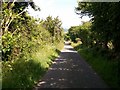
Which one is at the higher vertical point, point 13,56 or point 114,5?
point 114,5

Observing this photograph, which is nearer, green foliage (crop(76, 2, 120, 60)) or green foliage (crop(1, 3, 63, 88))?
green foliage (crop(1, 3, 63, 88))

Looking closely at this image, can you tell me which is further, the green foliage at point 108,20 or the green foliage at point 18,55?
the green foliage at point 108,20

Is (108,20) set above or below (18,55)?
above

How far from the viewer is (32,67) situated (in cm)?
1491

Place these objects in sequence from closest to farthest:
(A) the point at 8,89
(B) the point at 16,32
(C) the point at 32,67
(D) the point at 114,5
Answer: (A) the point at 8,89
(D) the point at 114,5
(C) the point at 32,67
(B) the point at 16,32

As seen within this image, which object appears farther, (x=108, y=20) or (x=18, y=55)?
(x=18, y=55)

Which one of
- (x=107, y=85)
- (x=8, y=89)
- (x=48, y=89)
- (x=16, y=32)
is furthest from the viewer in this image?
(x=16, y=32)

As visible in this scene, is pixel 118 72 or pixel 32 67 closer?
pixel 118 72

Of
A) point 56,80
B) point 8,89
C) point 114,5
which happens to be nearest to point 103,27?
point 114,5

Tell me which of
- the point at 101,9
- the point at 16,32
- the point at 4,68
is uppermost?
the point at 101,9

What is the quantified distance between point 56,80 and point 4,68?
8.99ft

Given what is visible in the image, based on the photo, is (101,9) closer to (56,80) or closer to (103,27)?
(103,27)

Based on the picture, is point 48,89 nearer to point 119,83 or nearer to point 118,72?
point 119,83

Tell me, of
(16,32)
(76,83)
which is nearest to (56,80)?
(76,83)
